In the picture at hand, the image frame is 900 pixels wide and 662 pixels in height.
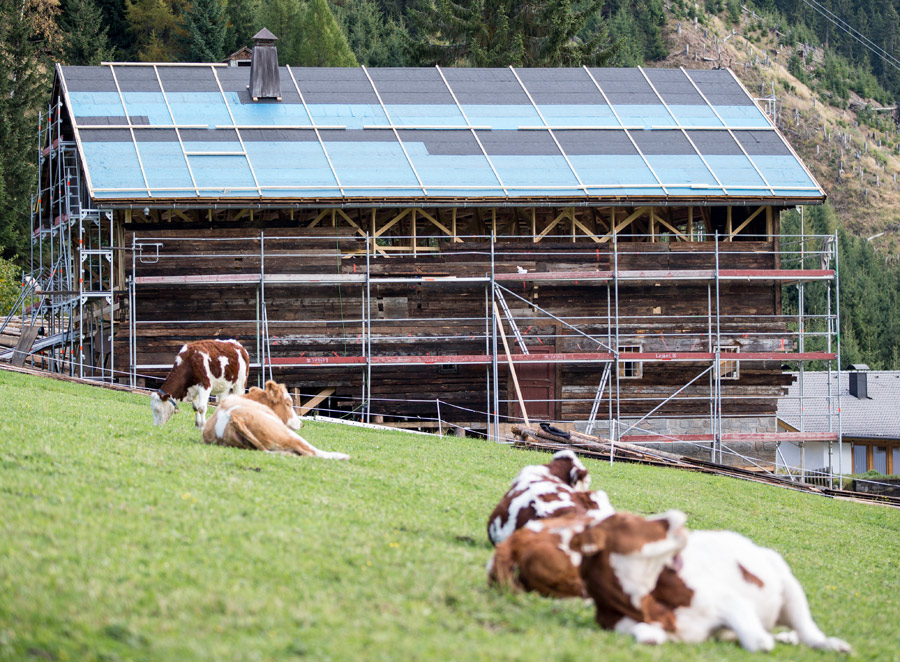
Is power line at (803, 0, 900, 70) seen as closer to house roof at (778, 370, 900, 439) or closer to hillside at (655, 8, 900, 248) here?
hillside at (655, 8, 900, 248)

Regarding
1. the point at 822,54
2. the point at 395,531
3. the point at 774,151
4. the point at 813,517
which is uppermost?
the point at 822,54

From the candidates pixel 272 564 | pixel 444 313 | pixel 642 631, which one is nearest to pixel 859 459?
pixel 444 313

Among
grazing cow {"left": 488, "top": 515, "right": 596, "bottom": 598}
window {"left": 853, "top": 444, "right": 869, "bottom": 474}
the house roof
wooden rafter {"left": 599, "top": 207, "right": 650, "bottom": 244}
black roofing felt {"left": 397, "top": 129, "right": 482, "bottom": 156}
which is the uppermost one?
black roofing felt {"left": 397, "top": 129, "right": 482, "bottom": 156}

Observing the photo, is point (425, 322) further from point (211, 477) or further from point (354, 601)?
point (354, 601)

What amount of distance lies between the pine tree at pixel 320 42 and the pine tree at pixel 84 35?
404 inches

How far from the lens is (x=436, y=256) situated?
27.0 metres

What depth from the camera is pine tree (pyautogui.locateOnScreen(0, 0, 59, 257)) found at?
1859 inches

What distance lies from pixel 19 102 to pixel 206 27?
40.6 feet

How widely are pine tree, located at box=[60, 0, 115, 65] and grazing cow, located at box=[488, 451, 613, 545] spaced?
5025 centimetres

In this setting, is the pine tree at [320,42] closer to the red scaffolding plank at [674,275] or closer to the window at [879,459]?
the red scaffolding plank at [674,275]

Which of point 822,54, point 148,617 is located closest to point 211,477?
point 148,617

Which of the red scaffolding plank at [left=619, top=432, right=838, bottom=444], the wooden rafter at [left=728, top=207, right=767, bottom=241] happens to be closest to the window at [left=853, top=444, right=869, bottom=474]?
the red scaffolding plank at [left=619, top=432, right=838, bottom=444]

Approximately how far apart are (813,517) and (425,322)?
12.7 meters

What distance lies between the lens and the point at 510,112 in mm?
30500
